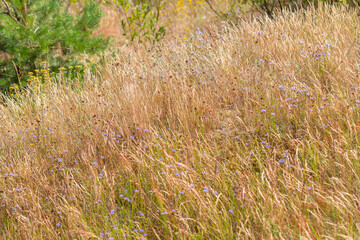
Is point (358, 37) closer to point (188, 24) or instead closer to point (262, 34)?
point (262, 34)

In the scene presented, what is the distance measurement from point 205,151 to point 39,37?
10.9 feet

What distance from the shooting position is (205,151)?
268 centimetres

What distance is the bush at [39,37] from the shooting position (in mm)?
4945

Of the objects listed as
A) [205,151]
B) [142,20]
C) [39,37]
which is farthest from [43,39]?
[205,151]

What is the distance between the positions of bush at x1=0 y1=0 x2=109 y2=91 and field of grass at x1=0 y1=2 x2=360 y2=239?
962 millimetres

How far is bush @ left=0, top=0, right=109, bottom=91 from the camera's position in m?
4.95

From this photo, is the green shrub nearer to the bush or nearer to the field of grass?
the bush

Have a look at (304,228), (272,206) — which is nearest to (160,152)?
(272,206)

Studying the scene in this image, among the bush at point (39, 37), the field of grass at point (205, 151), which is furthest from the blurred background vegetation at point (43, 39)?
the field of grass at point (205, 151)

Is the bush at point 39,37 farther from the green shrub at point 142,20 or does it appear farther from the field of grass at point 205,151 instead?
the field of grass at point 205,151

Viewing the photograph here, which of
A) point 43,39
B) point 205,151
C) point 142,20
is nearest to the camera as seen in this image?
point 205,151

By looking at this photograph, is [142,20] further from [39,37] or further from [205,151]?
[205,151]

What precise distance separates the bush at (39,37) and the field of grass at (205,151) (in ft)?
3.16

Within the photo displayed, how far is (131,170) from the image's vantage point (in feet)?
8.66
